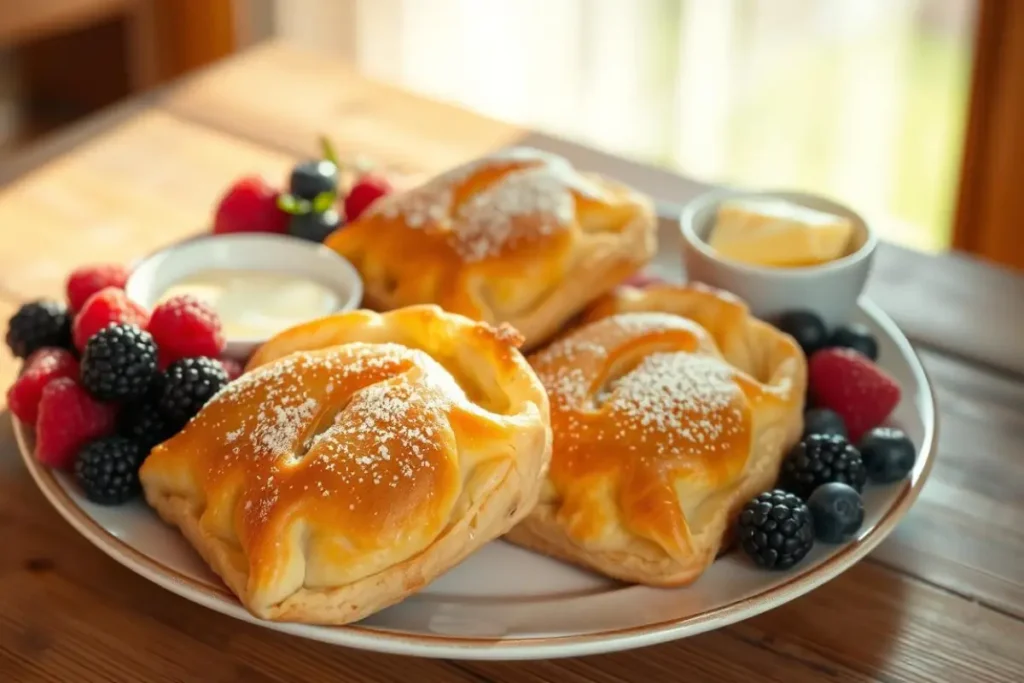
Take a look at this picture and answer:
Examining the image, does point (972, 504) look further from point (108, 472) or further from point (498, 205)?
point (108, 472)

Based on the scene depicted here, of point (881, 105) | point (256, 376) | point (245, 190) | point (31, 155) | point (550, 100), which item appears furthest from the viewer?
point (550, 100)

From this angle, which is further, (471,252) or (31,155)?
(31,155)

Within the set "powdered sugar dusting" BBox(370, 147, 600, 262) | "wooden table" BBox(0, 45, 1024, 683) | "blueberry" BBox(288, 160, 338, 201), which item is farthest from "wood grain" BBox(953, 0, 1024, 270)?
"blueberry" BBox(288, 160, 338, 201)

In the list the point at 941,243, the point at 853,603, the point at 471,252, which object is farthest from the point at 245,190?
the point at 941,243

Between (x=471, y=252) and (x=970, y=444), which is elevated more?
(x=471, y=252)

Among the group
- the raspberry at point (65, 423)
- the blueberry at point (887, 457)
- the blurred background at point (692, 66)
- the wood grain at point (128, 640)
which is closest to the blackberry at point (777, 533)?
the blueberry at point (887, 457)

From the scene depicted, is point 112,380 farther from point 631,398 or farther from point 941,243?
point 941,243
